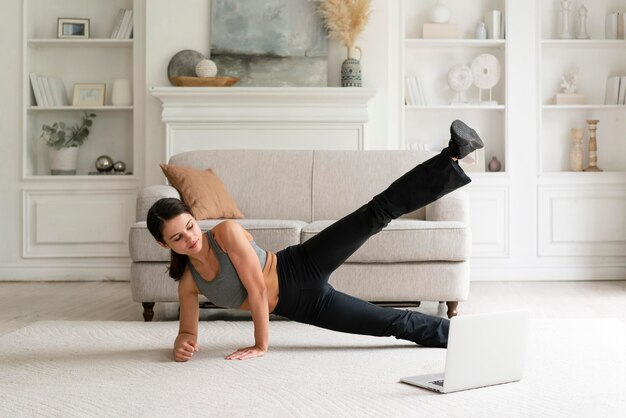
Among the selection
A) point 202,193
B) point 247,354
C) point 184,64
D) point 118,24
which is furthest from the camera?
point 118,24

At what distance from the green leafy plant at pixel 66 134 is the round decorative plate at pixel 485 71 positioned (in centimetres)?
272

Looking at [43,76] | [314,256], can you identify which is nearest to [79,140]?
[43,76]

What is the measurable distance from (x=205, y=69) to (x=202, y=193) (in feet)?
4.92

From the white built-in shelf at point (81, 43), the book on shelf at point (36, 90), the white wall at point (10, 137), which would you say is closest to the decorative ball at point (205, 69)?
the white built-in shelf at point (81, 43)

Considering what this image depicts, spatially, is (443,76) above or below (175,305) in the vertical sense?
above

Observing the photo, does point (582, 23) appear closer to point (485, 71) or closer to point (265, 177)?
point (485, 71)

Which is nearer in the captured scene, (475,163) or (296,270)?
(296,270)

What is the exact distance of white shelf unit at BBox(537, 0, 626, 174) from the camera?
19.2 ft

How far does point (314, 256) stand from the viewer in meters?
2.90

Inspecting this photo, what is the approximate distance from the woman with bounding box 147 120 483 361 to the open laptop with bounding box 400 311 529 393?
448 millimetres

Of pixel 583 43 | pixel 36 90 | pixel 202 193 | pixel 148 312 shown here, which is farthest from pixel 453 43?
pixel 148 312

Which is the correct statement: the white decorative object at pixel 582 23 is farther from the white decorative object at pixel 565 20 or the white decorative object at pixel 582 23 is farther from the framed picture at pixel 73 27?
the framed picture at pixel 73 27

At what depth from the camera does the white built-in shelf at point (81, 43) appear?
576cm

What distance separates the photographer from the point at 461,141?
8.34ft
